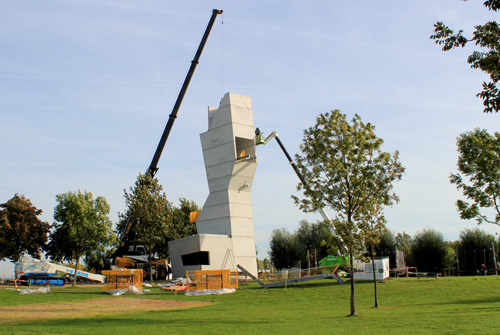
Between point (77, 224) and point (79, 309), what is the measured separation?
100ft

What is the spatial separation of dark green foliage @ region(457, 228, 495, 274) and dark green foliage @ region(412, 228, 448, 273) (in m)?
4.56

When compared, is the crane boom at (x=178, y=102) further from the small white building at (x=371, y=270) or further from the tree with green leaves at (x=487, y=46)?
the tree with green leaves at (x=487, y=46)

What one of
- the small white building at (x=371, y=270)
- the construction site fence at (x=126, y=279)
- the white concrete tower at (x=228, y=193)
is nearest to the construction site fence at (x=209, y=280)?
the construction site fence at (x=126, y=279)

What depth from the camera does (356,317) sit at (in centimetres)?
2089

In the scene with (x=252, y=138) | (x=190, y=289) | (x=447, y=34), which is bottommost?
(x=190, y=289)

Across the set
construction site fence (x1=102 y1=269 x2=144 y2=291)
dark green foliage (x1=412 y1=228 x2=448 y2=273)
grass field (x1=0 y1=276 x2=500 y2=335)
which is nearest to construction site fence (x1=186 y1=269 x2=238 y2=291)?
grass field (x1=0 y1=276 x2=500 y2=335)

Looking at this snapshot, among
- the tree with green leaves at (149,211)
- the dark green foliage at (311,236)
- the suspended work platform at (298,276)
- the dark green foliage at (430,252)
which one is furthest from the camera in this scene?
the dark green foliage at (311,236)

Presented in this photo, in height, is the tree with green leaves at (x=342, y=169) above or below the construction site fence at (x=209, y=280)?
above

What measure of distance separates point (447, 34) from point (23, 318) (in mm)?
21159

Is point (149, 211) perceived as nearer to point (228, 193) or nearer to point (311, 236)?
point (228, 193)

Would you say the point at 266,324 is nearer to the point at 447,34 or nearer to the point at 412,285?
the point at 447,34

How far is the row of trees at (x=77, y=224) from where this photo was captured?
5297cm

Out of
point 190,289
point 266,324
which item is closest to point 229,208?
point 190,289

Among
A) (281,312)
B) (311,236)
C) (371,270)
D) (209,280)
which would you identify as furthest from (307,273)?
(311,236)
